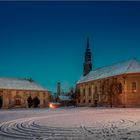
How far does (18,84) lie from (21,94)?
3269 mm

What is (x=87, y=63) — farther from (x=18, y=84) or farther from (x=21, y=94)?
(x=21, y=94)

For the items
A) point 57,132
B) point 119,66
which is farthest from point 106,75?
point 57,132

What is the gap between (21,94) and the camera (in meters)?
63.2

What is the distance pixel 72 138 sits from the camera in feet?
38.7

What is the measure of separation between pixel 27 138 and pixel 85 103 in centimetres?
6185

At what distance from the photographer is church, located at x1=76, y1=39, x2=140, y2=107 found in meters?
55.1

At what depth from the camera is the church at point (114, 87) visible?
55.1 m

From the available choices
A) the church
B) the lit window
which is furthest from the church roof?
the lit window

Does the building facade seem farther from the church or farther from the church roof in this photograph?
the church roof

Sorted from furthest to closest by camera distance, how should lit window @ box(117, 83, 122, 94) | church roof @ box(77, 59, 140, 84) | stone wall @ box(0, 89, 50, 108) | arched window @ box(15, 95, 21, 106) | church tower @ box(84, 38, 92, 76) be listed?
church tower @ box(84, 38, 92, 76), arched window @ box(15, 95, 21, 106), stone wall @ box(0, 89, 50, 108), church roof @ box(77, 59, 140, 84), lit window @ box(117, 83, 122, 94)

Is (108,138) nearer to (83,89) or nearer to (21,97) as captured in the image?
(21,97)

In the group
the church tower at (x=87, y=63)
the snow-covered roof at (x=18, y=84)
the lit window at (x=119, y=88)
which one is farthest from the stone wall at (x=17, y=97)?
the church tower at (x=87, y=63)

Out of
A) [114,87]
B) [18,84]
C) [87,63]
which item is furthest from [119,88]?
[87,63]

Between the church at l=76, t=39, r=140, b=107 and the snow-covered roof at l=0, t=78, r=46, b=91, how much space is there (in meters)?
13.7
